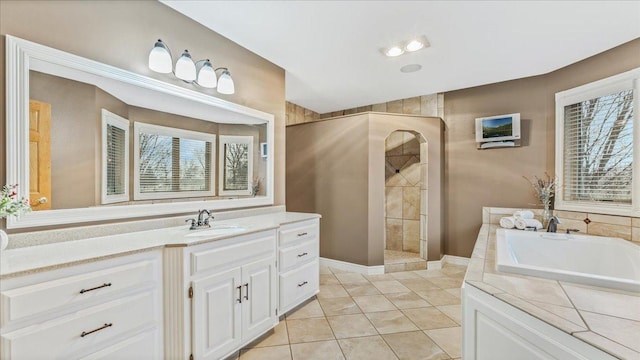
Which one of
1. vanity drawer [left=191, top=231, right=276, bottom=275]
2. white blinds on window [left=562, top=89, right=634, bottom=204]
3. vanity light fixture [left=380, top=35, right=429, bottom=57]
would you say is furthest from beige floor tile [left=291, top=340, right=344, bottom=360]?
white blinds on window [left=562, top=89, right=634, bottom=204]

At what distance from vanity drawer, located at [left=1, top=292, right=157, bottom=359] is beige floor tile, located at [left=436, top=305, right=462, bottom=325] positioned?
2298 millimetres

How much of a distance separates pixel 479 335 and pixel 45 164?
7.91 ft

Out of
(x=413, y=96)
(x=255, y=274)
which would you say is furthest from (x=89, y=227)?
(x=413, y=96)

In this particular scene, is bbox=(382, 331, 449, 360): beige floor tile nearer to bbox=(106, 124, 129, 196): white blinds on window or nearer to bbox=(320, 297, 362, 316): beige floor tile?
bbox=(320, 297, 362, 316): beige floor tile

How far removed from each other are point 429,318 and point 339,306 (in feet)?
2.64

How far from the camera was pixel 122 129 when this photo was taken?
5.69ft

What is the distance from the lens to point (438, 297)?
277 cm

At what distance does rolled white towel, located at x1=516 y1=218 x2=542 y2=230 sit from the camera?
9.62 feet

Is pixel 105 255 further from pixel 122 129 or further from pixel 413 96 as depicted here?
pixel 413 96

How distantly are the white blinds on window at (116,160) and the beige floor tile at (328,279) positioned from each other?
7.51 feet

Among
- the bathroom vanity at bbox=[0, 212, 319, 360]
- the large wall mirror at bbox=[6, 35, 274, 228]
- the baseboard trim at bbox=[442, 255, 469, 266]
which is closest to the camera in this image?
the bathroom vanity at bbox=[0, 212, 319, 360]

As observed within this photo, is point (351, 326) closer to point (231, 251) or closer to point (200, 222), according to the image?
point (231, 251)

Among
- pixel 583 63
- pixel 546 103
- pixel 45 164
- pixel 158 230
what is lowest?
pixel 158 230

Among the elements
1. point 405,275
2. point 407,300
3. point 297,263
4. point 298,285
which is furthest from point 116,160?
point 405,275
